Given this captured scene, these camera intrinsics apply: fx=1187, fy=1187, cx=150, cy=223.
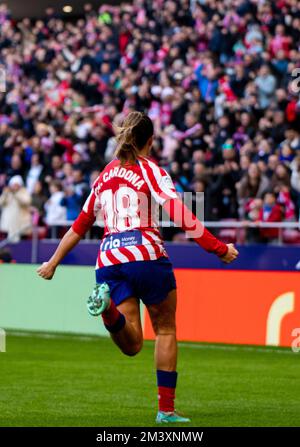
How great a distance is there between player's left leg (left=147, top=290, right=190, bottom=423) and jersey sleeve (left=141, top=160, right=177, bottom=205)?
0.75 m

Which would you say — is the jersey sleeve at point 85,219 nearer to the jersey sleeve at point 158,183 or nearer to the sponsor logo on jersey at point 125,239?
the sponsor logo on jersey at point 125,239

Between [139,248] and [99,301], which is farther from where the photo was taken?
[139,248]

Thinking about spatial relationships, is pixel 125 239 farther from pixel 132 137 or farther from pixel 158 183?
pixel 132 137

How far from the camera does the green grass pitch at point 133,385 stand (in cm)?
931

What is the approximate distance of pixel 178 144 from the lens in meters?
23.4

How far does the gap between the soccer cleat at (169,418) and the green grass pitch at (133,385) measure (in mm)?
75

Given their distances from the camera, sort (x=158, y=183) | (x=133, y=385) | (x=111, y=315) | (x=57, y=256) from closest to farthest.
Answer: (x=111, y=315)
(x=158, y=183)
(x=57, y=256)
(x=133, y=385)

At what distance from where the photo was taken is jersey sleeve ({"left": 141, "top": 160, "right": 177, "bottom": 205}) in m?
8.79

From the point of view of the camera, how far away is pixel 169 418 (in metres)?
8.86

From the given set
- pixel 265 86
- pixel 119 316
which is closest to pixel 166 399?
pixel 119 316

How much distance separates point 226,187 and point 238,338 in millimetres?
4471

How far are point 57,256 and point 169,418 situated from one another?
1.51 m

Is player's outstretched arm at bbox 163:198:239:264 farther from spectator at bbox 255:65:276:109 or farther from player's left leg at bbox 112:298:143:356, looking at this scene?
spectator at bbox 255:65:276:109

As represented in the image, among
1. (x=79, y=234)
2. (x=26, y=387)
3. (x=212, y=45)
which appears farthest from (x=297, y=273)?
(x=212, y=45)
